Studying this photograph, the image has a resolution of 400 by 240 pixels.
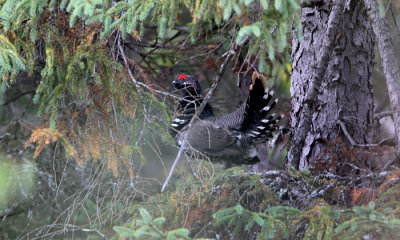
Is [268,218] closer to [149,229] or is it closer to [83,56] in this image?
[149,229]

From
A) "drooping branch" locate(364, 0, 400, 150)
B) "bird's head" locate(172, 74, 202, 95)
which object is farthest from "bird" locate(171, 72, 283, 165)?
"drooping branch" locate(364, 0, 400, 150)

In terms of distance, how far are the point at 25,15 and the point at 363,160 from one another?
301 centimetres

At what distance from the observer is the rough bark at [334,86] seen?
4.36 metres

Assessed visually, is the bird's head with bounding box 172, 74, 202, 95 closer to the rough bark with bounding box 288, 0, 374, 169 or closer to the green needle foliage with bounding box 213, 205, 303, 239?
the rough bark with bounding box 288, 0, 374, 169

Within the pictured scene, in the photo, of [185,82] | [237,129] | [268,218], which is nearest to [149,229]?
[268,218]

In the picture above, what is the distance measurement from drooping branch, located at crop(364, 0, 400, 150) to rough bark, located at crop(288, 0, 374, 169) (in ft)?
2.41

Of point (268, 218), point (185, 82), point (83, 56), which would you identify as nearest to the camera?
point (268, 218)

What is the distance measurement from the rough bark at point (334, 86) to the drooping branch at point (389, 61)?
74 centimetres

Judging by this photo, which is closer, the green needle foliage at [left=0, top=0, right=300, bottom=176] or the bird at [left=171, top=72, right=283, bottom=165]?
the green needle foliage at [left=0, top=0, right=300, bottom=176]

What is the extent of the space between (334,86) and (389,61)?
857 mm

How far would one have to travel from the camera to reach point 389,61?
3.55 meters

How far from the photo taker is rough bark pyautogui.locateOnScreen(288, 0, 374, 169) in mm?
4363

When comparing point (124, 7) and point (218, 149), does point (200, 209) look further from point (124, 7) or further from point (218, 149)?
point (218, 149)

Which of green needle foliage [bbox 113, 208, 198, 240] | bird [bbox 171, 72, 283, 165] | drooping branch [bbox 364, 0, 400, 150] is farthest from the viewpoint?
bird [bbox 171, 72, 283, 165]
